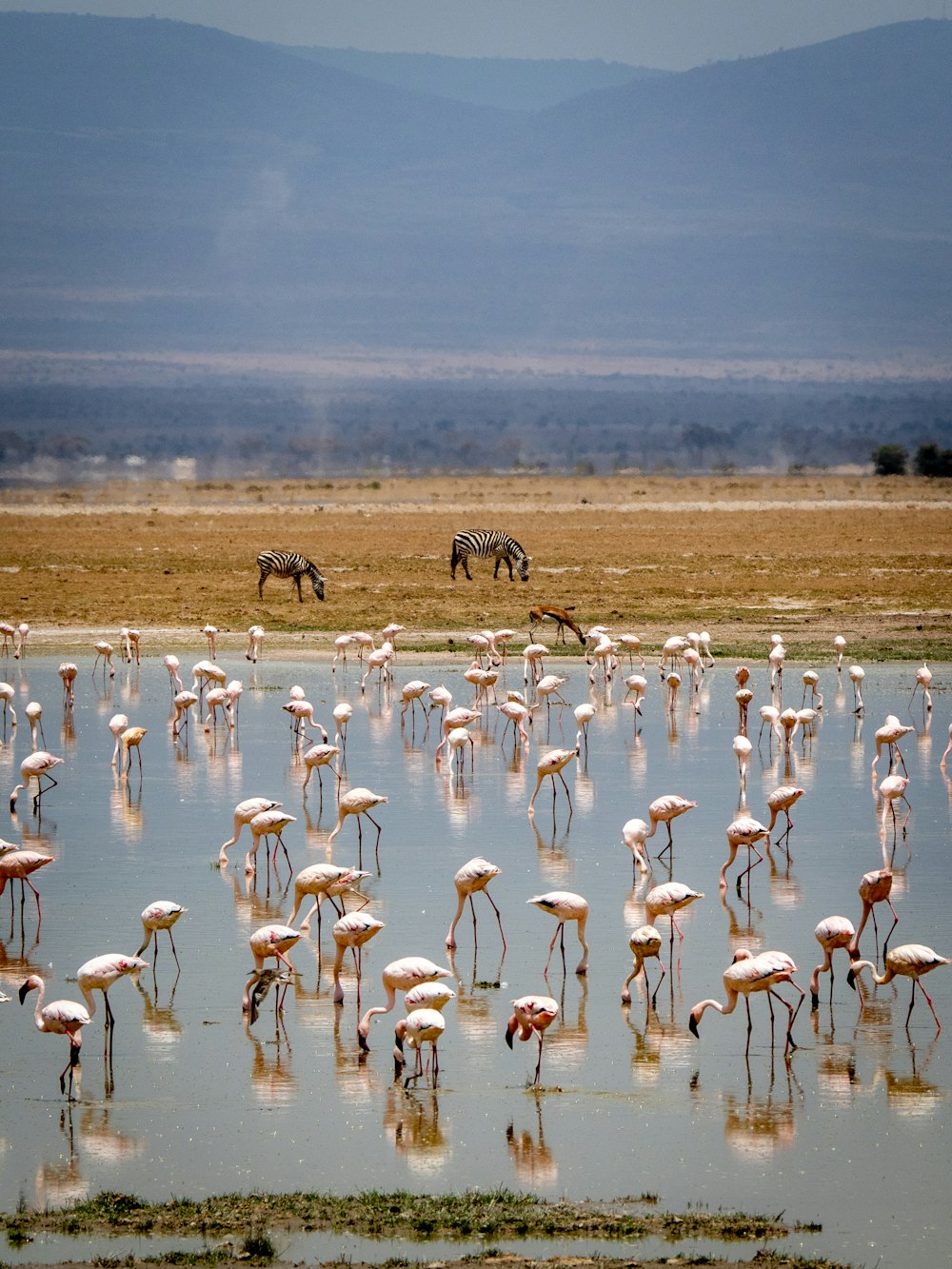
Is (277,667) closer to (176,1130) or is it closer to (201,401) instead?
(176,1130)

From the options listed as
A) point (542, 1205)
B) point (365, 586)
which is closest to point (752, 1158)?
point (542, 1205)

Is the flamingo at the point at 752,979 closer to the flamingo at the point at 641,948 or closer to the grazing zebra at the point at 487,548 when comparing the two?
the flamingo at the point at 641,948

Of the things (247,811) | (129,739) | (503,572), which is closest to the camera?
(247,811)

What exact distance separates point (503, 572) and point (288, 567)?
6652 millimetres

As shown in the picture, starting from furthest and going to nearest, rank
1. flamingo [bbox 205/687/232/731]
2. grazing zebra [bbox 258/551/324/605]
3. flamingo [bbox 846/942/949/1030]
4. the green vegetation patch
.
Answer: grazing zebra [bbox 258/551/324/605]
flamingo [bbox 205/687/232/731]
flamingo [bbox 846/942/949/1030]
the green vegetation patch

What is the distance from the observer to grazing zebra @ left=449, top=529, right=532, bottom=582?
1252 inches

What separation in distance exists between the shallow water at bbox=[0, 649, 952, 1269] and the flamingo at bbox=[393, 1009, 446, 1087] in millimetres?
99

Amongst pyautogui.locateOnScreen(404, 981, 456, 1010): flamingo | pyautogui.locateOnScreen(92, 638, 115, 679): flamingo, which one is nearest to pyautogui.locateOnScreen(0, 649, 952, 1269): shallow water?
pyautogui.locateOnScreen(404, 981, 456, 1010): flamingo

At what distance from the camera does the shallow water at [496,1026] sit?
7082mm

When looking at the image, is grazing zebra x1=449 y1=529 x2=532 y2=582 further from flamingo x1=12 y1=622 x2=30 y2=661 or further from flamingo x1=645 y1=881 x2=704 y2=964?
flamingo x1=645 y1=881 x2=704 y2=964

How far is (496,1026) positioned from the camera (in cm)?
870

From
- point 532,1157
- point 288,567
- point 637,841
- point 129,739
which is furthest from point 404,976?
point 288,567

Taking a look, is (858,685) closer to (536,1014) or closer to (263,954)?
(263,954)

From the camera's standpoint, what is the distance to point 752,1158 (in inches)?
284
